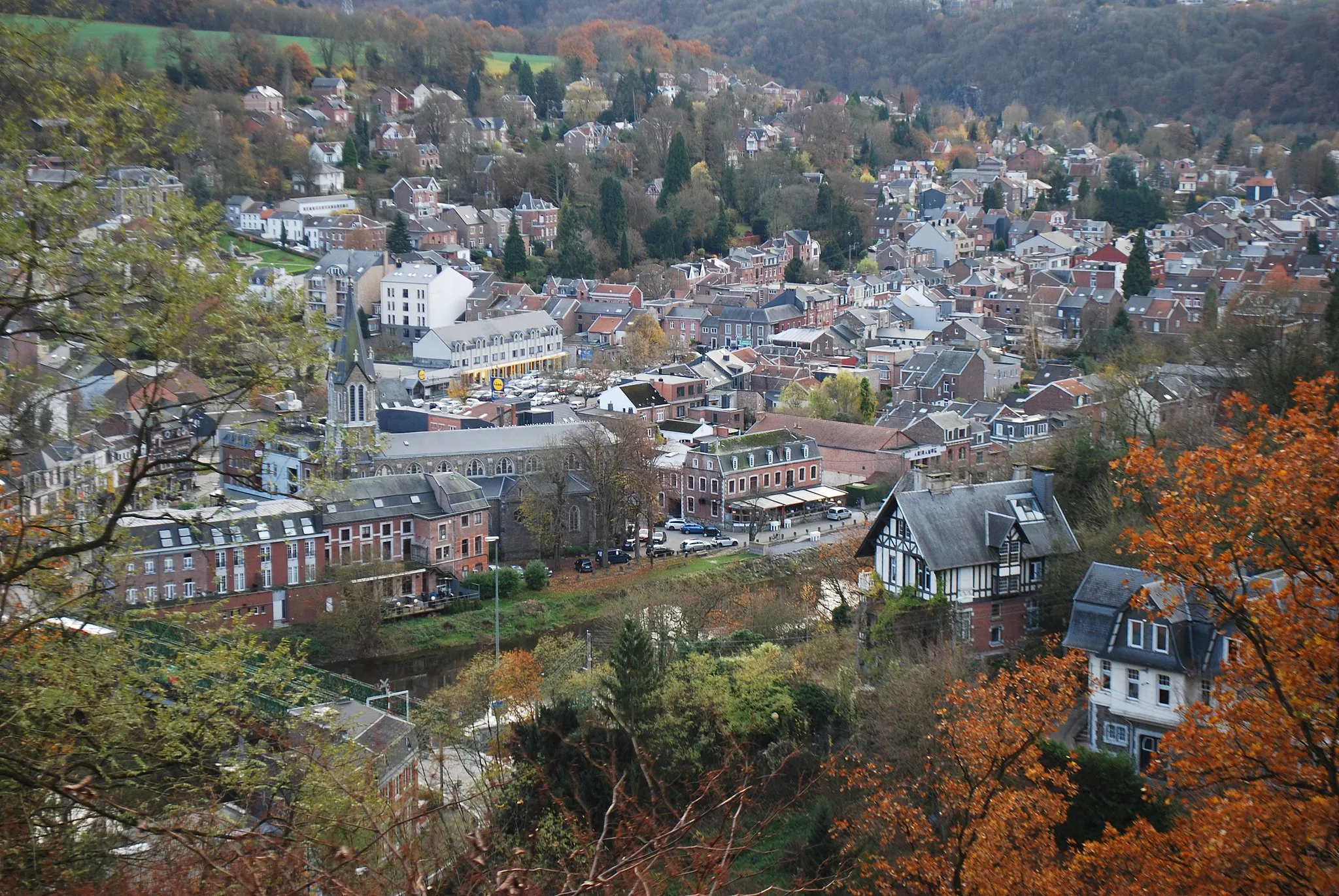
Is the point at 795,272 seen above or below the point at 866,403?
above

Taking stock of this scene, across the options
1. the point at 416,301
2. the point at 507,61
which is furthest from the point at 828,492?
the point at 507,61

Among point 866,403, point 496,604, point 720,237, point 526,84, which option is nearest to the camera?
point 496,604

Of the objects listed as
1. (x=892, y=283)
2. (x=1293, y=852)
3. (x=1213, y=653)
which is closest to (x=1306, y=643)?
(x=1293, y=852)

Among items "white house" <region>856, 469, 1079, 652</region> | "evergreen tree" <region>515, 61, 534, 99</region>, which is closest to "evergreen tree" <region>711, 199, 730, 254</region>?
"evergreen tree" <region>515, 61, 534, 99</region>

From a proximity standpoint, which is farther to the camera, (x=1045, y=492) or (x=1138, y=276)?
(x=1138, y=276)

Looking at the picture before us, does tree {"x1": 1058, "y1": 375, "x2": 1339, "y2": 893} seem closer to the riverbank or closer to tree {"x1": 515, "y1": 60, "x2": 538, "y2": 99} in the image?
the riverbank

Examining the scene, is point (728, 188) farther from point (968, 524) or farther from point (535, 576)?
point (968, 524)

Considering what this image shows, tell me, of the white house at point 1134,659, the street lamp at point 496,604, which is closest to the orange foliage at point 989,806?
the white house at point 1134,659

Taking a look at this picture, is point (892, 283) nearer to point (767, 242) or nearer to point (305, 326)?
point (767, 242)
